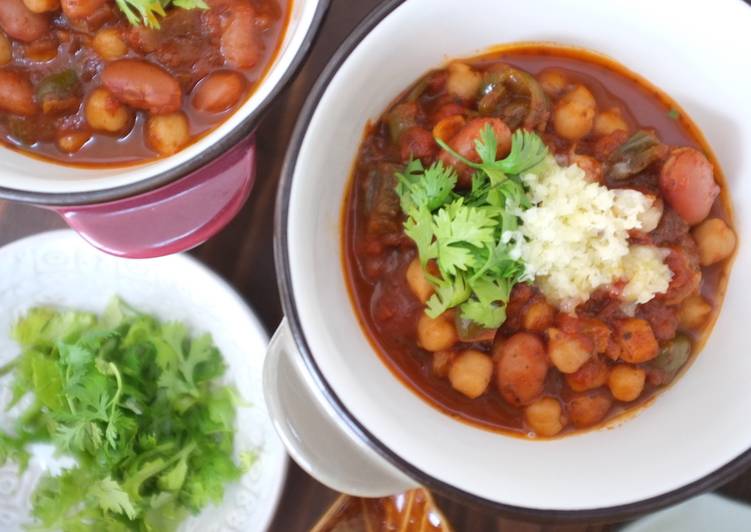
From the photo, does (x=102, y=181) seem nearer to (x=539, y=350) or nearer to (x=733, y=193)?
(x=539, y=350)

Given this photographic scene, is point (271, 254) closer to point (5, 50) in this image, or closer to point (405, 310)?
point (405, 310)

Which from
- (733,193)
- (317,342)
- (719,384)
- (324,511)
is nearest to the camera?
(317,342)

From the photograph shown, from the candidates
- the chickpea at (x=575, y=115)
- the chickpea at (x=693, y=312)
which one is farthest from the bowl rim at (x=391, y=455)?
the chickpea at (x=575, y=115)

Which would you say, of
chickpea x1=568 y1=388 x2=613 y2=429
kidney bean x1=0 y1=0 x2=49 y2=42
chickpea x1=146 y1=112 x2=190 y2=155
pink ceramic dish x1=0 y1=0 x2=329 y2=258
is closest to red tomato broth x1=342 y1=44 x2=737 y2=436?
chickpea x1=568 y1=388 x2=613 y2=429

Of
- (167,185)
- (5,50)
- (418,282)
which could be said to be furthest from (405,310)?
(5,50)

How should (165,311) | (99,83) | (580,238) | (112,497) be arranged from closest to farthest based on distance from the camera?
(580,238) < (99,83) < (112,497) < (165,311)

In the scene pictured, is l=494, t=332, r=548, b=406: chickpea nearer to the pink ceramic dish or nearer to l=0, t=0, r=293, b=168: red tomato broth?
the pink ceramic dish

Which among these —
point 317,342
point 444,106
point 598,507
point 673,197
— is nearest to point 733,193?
point 673,197
